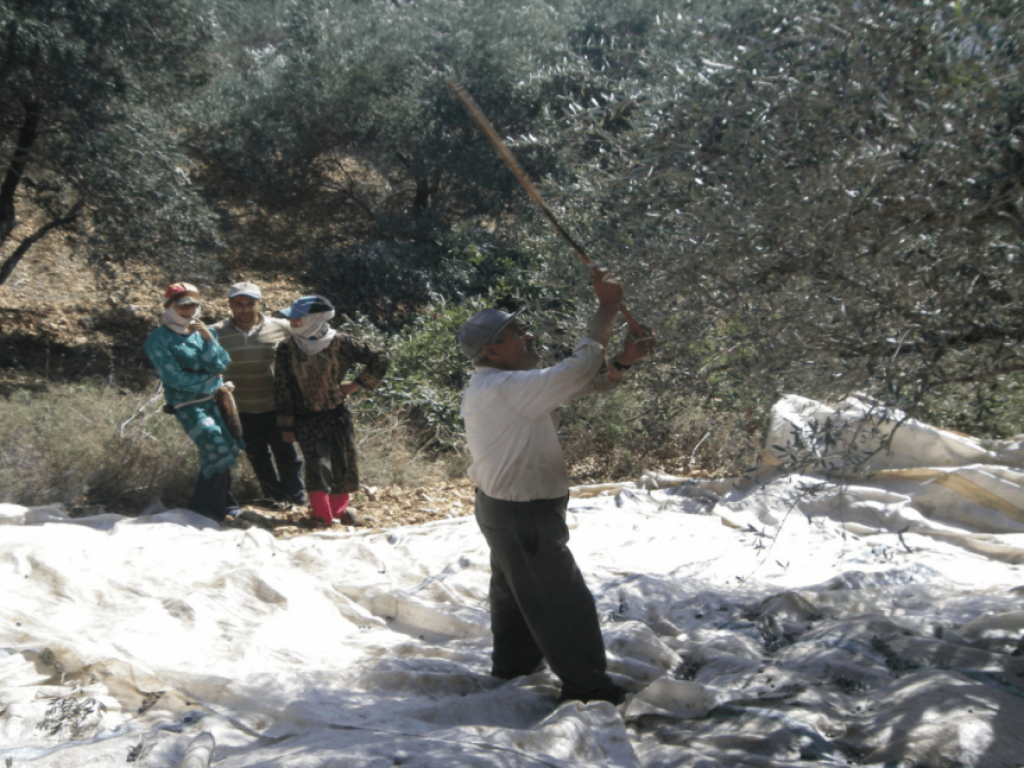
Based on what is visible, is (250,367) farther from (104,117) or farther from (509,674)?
(104,117)

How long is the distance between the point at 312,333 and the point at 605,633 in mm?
3101

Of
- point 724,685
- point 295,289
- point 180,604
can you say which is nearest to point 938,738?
point 724,685

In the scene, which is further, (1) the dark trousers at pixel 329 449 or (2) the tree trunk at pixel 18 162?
(2) the tree trunk at pixel 18 162

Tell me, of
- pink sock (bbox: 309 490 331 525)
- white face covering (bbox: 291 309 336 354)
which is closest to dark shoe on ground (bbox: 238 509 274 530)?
pink sock (bbox: 309 490 331 525)

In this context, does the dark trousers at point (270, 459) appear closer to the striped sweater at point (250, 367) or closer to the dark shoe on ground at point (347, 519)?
the striped sweater at point (250, 367)

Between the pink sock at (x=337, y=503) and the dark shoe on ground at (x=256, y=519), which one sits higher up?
the pink sock at (x=337, y=503)

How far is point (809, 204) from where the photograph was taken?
266 cm

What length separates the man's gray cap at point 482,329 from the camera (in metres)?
3.16

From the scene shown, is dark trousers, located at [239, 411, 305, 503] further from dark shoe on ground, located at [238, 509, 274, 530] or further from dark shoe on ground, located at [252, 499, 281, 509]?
dark shoe on ground, located at [238, 509, 274, 530]

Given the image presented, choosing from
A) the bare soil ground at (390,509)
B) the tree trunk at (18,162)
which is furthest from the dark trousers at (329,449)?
the tree trunk at (18,162)

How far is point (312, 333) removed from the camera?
5.96 m

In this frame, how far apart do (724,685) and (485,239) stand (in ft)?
30.5

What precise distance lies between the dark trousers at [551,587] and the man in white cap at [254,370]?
3.40 meters

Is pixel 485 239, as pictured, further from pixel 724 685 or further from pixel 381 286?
pixel 724 685
